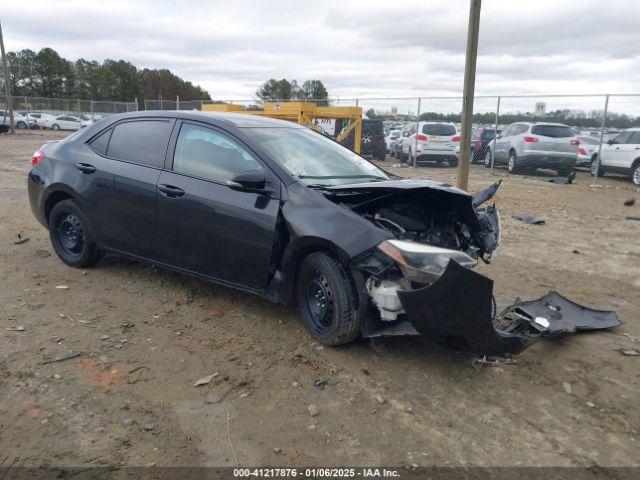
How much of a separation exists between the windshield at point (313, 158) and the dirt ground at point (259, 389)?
122 centimetres

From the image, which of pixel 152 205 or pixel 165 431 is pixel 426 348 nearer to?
pixel 165 431

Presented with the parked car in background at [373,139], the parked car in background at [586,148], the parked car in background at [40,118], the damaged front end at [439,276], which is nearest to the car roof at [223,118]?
the damaged front end at [439,276]

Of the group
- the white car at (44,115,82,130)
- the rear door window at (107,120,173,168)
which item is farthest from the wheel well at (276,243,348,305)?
the white car at (44,115,82,130)

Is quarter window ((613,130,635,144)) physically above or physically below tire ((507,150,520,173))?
above

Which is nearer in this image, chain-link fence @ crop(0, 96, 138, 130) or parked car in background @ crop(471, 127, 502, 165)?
parked car in background @ crop(471, 127, 502, 165)

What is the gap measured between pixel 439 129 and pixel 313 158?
15493mm

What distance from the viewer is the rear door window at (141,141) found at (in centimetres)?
474

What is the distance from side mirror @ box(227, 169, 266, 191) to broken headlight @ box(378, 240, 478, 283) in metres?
1.09

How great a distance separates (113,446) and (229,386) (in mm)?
804

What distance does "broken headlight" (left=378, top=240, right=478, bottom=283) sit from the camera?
131 inches

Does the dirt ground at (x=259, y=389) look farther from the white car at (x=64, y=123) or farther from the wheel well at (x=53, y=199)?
the white car at (x=64, y=123)

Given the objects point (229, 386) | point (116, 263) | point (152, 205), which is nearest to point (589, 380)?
point (229, 386)

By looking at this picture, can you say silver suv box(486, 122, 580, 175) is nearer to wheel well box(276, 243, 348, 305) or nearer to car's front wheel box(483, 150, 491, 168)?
car's front wheel box(483, 150, 491, 168)

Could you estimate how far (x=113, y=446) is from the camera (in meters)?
2.75
